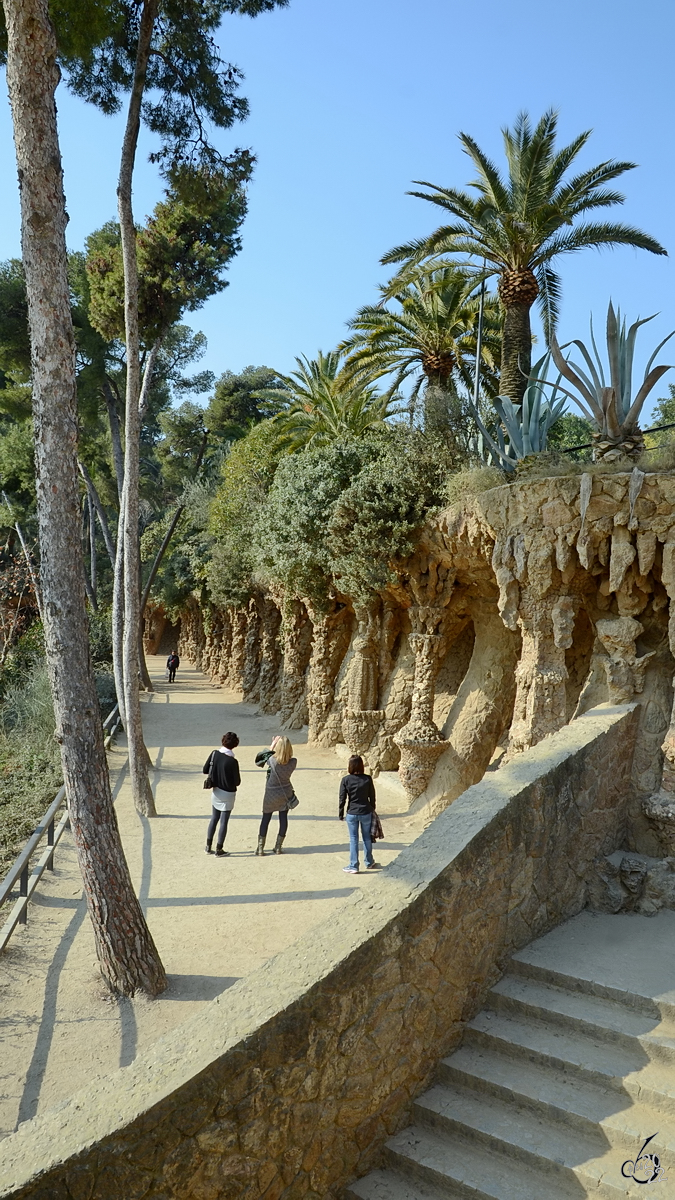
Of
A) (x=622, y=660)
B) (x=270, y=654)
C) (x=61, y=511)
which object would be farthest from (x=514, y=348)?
(x=270, y=654)

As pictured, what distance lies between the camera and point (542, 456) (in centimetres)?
1091

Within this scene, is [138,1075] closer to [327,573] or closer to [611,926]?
[611,926]

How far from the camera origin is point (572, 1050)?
4.26 metres

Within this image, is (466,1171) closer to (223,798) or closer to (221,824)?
(223,798)

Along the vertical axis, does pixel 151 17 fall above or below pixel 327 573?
above

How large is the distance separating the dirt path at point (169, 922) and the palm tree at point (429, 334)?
8.87 metres

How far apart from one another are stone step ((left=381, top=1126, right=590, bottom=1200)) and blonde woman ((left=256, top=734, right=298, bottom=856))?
637cm

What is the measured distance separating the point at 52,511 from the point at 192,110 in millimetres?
9969

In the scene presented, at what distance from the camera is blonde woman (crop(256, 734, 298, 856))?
1042 centimetres

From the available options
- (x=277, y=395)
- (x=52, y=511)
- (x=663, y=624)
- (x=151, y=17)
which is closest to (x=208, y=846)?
(x=52, y=511)

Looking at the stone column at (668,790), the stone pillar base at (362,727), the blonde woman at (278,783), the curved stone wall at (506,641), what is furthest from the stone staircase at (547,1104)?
the stone pillar base at (362,727)

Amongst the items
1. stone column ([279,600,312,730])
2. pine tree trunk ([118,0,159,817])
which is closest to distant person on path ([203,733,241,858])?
pine tree trunk ([118,0,159,817])

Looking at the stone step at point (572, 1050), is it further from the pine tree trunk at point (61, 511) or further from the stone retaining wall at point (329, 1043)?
the pine tree trunk at point (61, 511)

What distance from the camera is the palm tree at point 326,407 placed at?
20.0m
